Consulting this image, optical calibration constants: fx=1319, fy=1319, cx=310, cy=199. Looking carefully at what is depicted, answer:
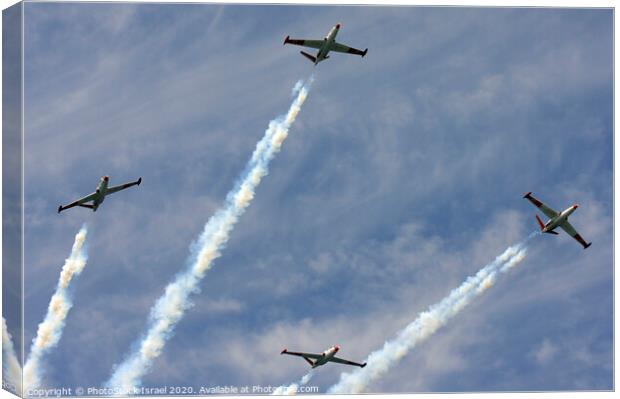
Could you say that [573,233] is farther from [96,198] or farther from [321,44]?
[96,198]

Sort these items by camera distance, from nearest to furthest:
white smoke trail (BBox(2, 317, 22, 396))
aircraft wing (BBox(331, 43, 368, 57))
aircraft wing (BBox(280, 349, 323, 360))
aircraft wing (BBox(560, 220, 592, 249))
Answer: white smoke trail (BBox(2, 317, 22, 396))
aircraft wing (BBox(280, 349, 323, 360))
aircraft wing (BBox(331, 43, 368, 57))
aircraft wing (BBox(560, 220, 592, 249))

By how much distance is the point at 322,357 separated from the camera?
16712cm

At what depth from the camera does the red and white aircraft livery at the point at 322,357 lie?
16538cm

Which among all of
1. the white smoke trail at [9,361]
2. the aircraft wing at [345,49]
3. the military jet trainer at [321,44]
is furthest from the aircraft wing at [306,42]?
the white smoke trail at [9,361]

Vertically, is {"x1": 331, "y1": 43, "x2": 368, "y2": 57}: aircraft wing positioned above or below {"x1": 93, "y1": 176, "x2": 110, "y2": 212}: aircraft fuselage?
above

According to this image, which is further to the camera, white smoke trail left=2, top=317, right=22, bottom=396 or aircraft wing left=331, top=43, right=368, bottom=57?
aircraft wing left=331, top=43, right=368, bottom=57

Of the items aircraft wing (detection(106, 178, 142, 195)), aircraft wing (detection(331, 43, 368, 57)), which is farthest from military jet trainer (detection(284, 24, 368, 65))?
aircraft wing (detection(106, 178, 142, 195))

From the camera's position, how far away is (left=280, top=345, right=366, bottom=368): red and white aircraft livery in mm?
165375

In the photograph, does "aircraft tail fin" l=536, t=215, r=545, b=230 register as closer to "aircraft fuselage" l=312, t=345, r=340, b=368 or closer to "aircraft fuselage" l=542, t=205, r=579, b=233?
"aircraft fuselage" l=542, t=205, r=579, b=233

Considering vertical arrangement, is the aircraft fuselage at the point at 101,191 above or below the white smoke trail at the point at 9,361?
above

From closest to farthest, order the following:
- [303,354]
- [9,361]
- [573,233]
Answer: [9,361] → [303,354] → [573,233]

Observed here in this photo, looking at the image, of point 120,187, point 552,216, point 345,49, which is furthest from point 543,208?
point 120,187

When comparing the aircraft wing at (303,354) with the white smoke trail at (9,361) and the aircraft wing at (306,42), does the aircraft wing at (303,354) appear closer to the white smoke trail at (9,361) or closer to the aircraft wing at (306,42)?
the white smoke trail at (9,361)

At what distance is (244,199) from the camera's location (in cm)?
17500
